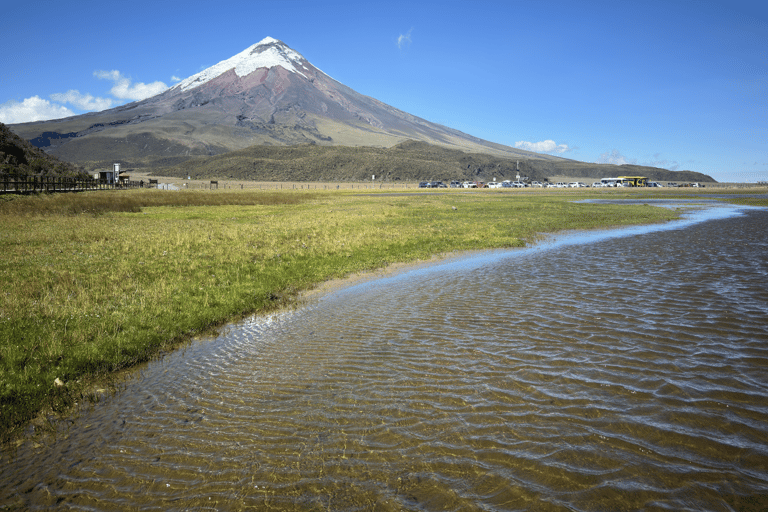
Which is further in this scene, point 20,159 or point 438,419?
point 20,159

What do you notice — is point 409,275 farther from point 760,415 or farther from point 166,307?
point 760,415

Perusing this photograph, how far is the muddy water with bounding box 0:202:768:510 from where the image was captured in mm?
5160

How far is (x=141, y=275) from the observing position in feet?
52.1

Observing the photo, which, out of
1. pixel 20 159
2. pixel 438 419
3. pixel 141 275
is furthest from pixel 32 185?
pixel 438 419

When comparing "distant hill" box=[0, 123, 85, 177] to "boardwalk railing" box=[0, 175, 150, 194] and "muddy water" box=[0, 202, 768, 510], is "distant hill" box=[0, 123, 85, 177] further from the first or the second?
"muddy water" box=[0, 202, 768, 510]

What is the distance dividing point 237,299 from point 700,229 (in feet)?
122

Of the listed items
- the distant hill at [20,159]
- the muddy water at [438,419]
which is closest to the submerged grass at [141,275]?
the muddy water at [438,419]

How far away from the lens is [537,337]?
1042 cm

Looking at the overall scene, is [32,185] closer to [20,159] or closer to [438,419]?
[20,159]

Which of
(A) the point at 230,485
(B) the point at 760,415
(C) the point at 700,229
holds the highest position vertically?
(C) the point at 700,229

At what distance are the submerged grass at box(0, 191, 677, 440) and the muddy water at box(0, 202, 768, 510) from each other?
3.75 ft

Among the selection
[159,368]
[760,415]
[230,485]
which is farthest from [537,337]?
[159,368]

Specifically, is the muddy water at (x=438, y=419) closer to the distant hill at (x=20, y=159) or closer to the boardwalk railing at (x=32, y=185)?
the boardwalk railing at (x=32, y=185)

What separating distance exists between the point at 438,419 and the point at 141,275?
1361 centimetres
